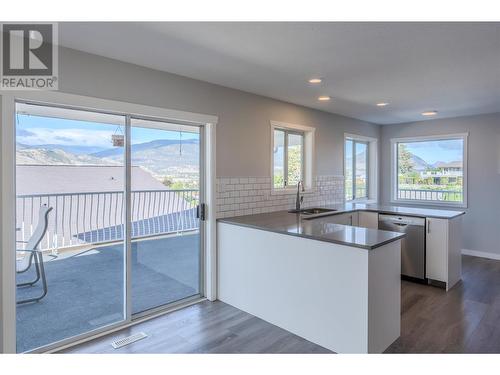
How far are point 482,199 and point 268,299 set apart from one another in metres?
4.43

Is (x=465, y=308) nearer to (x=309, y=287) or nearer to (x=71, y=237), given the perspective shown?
(x=309, y=287)

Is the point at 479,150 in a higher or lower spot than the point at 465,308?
higher

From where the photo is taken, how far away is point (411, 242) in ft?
13.4

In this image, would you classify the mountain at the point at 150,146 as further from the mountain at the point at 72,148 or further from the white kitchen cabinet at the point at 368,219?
the white kitchen cabinet at the point at 368,219

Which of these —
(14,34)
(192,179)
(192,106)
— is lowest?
(192,179)

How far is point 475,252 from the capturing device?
17.5 feet

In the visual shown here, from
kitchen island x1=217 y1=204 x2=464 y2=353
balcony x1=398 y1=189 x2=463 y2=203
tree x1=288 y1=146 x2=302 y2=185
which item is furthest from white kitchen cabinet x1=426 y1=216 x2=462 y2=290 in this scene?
balcony x1=398 y1=189 x2=463 y2=203

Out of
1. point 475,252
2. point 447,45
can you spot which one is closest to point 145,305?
point 447,45

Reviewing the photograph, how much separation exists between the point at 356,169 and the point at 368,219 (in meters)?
1.91

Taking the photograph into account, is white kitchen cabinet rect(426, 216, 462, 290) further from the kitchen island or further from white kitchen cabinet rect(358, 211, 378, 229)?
the kitchen island

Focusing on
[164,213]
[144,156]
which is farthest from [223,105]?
[164,213]

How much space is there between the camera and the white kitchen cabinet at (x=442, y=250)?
381 cm

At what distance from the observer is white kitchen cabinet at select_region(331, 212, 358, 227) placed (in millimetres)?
4069

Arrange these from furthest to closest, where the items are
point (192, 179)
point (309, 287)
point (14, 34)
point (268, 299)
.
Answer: point (192, 179) → point (268, 299) → point (309, 287) → point (14, 34)
